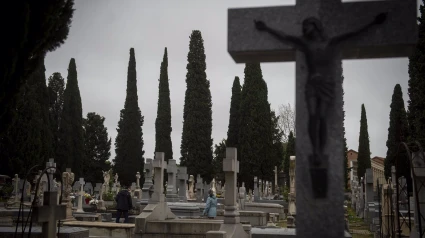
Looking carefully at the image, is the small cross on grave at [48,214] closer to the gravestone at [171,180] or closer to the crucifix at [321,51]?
the crucifix at [321,51]

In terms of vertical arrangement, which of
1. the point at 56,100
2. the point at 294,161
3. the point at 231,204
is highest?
the point at 56,100

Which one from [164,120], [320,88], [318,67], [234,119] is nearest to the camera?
[320,88]

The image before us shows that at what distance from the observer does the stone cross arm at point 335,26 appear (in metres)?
4.26

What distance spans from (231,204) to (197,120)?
3501cm

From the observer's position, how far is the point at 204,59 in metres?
49.5

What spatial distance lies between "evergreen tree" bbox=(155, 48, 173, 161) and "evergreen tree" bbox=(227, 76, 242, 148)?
6368 millimetres

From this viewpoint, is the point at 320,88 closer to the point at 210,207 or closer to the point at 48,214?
the point at 48,214

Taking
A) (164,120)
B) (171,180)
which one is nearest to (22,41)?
(171,180)

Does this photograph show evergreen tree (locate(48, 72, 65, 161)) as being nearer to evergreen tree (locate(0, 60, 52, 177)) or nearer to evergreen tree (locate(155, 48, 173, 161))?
evergreen tree (locate(0, 60, 52, 177))

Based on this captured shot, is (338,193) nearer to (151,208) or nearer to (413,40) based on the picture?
(413,40)

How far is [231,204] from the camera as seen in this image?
36.6 feet

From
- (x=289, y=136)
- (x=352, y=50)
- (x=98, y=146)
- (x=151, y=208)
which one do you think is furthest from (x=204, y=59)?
(x=352, y=50)

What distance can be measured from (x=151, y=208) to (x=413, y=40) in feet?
35.4

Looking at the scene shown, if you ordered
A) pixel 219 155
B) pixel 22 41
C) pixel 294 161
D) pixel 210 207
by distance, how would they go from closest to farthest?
pixel 22 41 < pixel 294 161 < pixel 210 207 < pixel 219 155
